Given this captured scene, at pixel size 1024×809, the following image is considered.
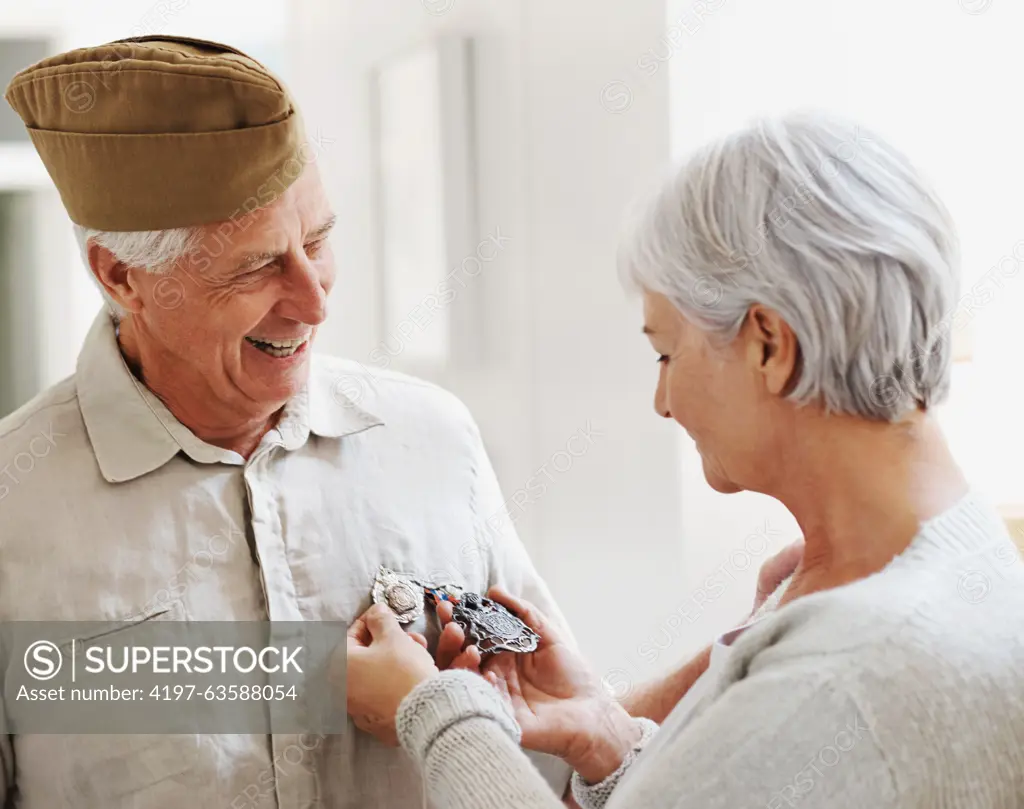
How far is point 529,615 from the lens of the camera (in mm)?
1385

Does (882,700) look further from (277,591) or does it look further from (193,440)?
(193,440)

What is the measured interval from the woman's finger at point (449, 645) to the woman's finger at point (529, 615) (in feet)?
0.32

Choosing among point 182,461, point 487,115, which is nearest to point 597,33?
point 487,115

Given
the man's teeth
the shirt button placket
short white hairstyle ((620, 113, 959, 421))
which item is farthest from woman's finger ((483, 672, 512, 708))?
short white hairstyle ((620, 113, 959, 421))

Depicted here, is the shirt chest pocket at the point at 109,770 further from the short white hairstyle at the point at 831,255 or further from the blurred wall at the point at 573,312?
the blurred wall at the point at 573,312

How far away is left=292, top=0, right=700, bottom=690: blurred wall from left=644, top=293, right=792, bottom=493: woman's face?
1094 millimetres

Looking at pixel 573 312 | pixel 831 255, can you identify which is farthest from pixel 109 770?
pixel 573 312

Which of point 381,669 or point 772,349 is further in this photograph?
point 381,669

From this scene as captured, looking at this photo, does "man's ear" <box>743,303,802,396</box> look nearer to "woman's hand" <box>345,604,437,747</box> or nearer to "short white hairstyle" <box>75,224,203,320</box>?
"woman's hand" <box>345,604,437,747</box>

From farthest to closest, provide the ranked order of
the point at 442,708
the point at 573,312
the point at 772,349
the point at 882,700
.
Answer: the point at 573,312, the point at 442,708, the point at 772,349, the point at 882,700

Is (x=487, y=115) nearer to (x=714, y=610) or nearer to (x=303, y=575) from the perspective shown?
(x=714, y=610)

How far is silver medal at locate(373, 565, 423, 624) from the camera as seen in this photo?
1323 millimetres

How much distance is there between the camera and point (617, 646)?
2.33 m

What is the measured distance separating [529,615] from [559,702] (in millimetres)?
107
